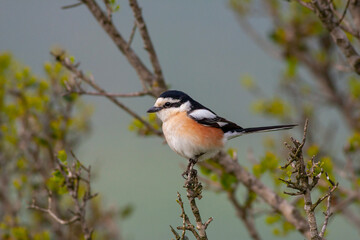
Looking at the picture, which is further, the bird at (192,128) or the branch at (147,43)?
the branch at (147,43)

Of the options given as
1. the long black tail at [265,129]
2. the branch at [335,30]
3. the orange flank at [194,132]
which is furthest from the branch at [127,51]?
the branch at [335,30]

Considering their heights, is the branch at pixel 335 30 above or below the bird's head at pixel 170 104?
above

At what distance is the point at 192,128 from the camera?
4660 millimetres

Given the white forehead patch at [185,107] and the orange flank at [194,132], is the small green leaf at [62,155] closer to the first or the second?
the orange flank at [194,132]

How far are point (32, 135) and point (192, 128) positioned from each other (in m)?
4.00

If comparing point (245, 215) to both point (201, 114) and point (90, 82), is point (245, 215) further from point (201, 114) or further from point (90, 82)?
point (90, 82)

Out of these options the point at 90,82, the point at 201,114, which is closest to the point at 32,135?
the point at 90,82

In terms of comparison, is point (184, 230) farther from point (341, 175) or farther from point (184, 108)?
point (341, 175)

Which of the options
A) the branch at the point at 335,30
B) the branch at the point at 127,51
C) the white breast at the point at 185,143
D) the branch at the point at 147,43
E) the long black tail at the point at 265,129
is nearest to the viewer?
the long black tail at the point at 265,129

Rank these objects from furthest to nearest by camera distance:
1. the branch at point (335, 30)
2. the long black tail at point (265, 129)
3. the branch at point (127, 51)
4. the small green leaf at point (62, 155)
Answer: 1. the branch at point (127, 51)
2. the small green leaf at point (62, 155)
3. the branch at point (335, 30)
4. the long black tail at point (265, 129)

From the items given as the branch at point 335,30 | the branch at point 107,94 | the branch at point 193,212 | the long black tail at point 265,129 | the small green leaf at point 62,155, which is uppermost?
the branch at point 335,30

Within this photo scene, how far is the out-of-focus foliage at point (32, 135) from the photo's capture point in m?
7.56

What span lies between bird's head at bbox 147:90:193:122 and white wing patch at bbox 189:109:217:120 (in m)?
0.08

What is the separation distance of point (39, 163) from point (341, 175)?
460cm
